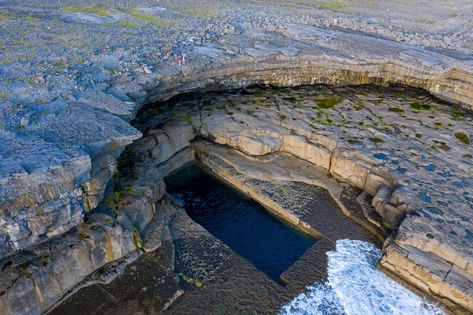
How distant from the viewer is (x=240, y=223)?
14078 millimetres

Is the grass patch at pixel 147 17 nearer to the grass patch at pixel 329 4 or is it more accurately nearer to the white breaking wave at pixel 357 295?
the grass patch at pixel 329 4

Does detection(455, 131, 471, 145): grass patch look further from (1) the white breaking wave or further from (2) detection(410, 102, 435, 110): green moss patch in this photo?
(1) the white breaking wave

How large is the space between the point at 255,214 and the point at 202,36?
9407 mm

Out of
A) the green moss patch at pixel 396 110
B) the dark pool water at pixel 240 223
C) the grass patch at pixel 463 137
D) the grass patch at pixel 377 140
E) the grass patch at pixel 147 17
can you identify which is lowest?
the dark pool water at pixel 240 223

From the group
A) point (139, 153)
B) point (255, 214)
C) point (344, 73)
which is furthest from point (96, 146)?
point (344, 73)

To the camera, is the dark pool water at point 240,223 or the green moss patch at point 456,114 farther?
the green moss patch at point 456,114

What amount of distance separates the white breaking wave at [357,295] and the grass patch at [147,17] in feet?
49.6

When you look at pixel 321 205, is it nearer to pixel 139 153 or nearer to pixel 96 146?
pixel 139 153

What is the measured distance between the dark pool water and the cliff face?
1.95 metres

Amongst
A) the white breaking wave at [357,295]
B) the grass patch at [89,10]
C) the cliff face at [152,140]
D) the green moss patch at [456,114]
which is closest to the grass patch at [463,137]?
the green moss patch at [456,114]

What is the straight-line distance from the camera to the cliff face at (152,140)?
8.97 metres

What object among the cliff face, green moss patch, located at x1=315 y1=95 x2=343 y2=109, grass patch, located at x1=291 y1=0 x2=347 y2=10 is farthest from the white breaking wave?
grass patch, located at x1=291 y1=0 x2=347 y2=10

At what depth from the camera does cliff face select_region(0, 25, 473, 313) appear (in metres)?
8.97

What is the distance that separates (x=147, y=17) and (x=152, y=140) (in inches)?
358
